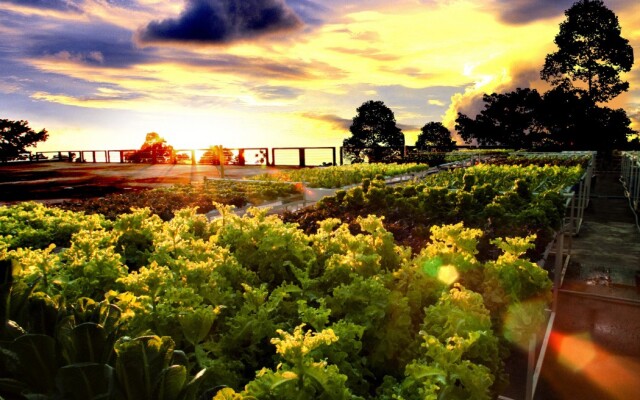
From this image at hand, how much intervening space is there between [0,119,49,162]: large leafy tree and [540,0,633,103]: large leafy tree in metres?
60.4

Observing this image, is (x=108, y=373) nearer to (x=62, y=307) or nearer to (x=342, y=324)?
(x=62, y=307)

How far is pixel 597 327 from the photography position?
6.84 m

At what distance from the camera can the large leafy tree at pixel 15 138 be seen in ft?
187

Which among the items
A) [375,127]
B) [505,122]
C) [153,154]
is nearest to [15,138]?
[153,154]

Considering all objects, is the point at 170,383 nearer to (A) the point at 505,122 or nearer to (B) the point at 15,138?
(A) the point at 505,122

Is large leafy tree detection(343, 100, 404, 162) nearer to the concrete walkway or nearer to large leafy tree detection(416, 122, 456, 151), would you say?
large leafy tree detection(416, 122, 456, 151)

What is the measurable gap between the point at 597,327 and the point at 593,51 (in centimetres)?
3873

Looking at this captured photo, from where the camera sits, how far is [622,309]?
7.44 m

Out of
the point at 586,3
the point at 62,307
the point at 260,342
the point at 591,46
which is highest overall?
the point at 586,3

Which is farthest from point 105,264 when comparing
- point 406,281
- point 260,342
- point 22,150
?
point 22,150

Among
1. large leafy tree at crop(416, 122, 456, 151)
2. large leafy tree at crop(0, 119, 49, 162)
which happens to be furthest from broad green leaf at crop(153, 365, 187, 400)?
large leafy tree at crop(0, 119, 49, 162)

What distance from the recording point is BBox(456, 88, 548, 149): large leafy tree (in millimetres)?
48197

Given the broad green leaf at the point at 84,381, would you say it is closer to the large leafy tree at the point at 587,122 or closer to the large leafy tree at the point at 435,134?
the large leafy tree at the point at 587,122

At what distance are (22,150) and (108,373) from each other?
69.2 metres
